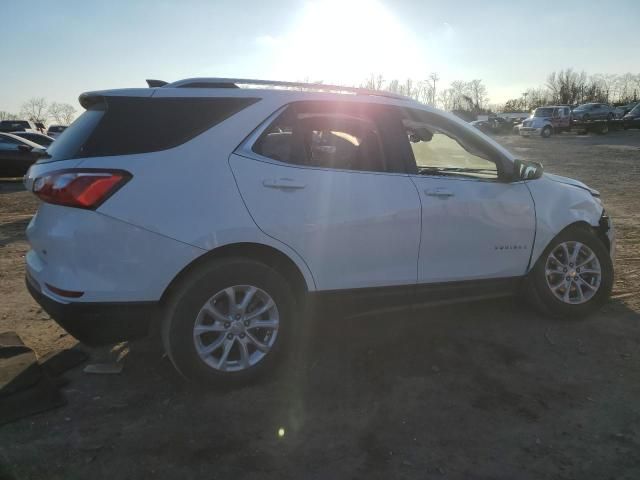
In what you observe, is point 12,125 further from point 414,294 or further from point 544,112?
point 544,112

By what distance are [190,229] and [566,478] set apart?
2248 millimetres

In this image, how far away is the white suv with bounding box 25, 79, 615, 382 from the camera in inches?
112

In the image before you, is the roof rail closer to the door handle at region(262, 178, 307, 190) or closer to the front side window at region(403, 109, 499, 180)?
the front side window at region(403, 109, 499, 180)

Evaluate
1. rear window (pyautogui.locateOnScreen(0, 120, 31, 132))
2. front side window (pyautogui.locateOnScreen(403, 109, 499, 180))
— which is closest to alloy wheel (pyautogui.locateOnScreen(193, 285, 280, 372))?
front side window (pyautogui.locateOnScreen(403, 109, 499, 180))

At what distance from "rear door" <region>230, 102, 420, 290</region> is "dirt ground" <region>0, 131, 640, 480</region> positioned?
510mm

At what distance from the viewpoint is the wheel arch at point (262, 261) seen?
3.01 m

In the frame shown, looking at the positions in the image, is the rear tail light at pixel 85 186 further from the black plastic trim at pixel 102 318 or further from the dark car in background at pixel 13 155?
the dark car in background at pixel 13 155

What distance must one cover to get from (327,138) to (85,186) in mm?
1580

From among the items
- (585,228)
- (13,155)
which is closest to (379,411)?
(585,228)

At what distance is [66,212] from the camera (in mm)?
2809

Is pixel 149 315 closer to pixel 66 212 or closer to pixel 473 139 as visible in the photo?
pixel 66 212

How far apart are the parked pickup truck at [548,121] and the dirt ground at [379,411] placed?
1492 inches

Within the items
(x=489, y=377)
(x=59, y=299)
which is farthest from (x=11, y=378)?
(x=489, y=377)

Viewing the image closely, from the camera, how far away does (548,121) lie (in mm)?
38719
